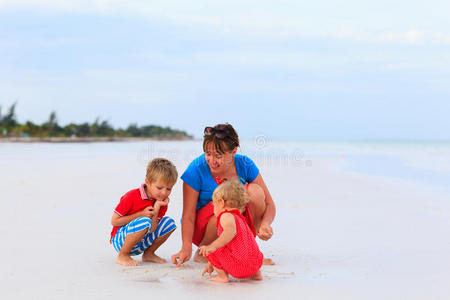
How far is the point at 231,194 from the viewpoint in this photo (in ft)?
10.2

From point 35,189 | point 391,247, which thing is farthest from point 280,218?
point 35,189

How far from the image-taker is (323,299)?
2.71 meters

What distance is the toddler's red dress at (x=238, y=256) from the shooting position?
3078mm

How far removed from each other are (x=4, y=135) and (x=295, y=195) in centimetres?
4925

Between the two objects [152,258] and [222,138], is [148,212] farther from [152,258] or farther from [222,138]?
[222,138]

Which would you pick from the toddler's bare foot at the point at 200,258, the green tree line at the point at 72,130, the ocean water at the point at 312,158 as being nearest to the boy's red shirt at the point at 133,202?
the toddler's bare foot at the point at 200,258

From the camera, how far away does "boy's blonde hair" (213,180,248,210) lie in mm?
3098

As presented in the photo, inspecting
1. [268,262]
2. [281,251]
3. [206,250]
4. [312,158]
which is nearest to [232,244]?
[206,250]

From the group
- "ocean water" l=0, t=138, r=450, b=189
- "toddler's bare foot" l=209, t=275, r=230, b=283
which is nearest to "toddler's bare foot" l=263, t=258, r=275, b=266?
"toddler's bare foot" l=209, t=275, r=230, b=283

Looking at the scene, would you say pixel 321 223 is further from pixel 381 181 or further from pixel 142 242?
pixel 381 181

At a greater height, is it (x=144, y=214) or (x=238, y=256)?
(x=144, y=214)

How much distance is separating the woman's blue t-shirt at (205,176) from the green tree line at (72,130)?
52.1 meters

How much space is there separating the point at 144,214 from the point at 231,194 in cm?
73

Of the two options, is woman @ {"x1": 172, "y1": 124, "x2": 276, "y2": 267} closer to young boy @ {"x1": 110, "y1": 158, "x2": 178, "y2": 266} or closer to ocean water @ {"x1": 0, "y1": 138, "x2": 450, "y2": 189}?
young boy @ {"x1": 110, "y1": 158, "x2": 178, "y2": 266}
